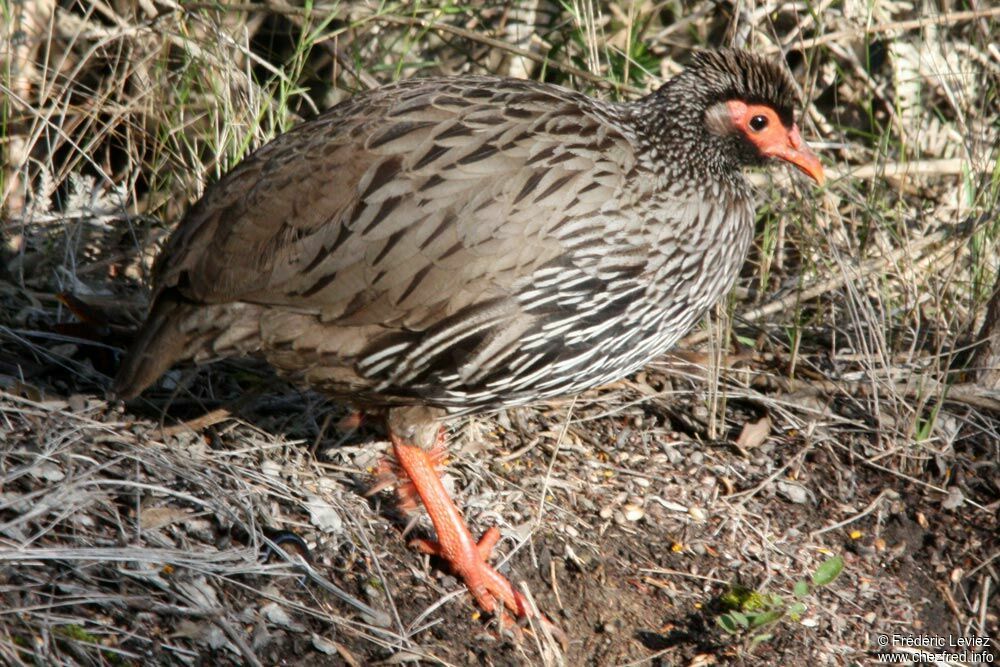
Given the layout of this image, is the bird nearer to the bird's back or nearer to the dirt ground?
the bird's back

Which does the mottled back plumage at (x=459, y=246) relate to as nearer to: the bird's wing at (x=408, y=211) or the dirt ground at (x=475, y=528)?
the bird's wing at (x=408, y=211)

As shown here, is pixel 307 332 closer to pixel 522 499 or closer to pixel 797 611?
pixel 522 499

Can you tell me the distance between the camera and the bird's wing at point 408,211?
3822mm

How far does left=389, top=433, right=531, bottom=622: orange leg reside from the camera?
418 cm

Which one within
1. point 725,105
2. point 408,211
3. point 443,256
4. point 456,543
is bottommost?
point 456,543

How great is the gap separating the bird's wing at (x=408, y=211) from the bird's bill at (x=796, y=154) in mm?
621

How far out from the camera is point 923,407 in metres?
4.93

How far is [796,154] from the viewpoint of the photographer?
4.41m

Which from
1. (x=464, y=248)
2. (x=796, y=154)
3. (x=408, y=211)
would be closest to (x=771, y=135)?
(x=796, y=154)

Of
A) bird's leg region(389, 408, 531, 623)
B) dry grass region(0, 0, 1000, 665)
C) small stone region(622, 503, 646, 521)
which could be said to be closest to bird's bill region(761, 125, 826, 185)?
dry grass region(0, 0, 1000, 665)

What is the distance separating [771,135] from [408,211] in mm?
1399

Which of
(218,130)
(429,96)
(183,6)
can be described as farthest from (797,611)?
(183,6)

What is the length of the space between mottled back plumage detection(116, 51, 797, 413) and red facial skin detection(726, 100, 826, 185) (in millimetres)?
52

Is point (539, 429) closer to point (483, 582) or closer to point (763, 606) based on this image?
point (483, 582)
